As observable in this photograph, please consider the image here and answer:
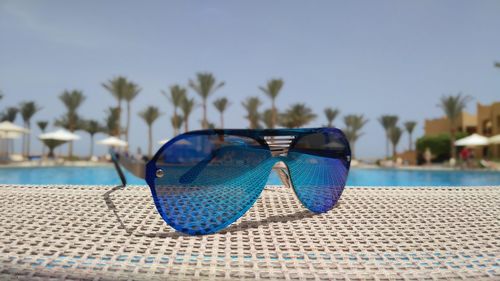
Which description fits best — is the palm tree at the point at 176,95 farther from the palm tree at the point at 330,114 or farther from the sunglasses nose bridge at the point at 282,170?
the sunglasses nose bridge at the point at 282,170

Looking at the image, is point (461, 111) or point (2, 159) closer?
point (2, 159)

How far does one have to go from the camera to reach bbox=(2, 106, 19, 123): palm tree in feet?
107

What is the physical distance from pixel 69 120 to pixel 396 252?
35326mm

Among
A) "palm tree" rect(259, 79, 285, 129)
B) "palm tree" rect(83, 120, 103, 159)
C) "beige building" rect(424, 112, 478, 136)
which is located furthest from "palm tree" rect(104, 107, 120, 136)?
"beige building" rect(424, 112, 478, 136)

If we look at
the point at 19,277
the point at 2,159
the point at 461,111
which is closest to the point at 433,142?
the point at 461,111

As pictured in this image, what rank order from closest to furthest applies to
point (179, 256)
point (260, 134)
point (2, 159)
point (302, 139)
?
point (179, 256) < point (260, 134) < point (302, 139) < point (2, 159)

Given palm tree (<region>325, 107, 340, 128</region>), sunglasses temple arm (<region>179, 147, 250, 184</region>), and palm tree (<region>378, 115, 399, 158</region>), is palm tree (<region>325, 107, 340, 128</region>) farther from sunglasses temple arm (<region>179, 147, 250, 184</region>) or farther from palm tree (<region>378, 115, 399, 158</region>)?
sunglasses temple arm (<region>179, 147, 250, 184</region>)

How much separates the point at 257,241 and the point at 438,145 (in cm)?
2786

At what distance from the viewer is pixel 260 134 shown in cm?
165

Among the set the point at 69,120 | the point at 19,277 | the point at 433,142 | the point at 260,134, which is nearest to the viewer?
the point at 19,277

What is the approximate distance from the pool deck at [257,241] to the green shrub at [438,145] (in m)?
26.4

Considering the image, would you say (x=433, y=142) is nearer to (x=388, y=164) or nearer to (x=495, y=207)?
(x=388, y=164)

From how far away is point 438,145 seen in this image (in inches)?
1018

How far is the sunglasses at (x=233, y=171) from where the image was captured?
1418 millimetres
